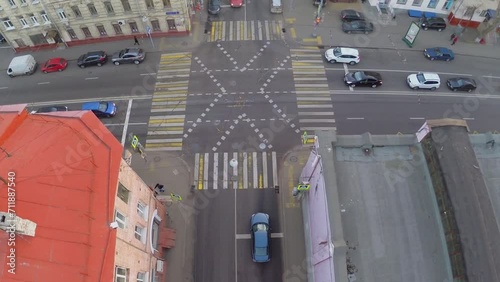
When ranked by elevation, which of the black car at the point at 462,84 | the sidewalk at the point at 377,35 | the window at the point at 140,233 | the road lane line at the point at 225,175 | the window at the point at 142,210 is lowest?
the window at the point at 140,233

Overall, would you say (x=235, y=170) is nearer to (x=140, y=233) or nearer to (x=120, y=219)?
(x=140, y=233)

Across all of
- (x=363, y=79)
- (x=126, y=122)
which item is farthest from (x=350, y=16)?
(x=126, y=122)

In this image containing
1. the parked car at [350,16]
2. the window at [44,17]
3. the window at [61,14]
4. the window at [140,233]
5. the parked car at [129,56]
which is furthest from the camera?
the parked car at [350,16]

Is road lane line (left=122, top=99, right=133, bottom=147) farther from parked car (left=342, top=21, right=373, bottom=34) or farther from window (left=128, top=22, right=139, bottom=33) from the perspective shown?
parked car (left=342, top=21, right=373, bottom=34)

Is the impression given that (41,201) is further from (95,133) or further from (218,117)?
(218,117)

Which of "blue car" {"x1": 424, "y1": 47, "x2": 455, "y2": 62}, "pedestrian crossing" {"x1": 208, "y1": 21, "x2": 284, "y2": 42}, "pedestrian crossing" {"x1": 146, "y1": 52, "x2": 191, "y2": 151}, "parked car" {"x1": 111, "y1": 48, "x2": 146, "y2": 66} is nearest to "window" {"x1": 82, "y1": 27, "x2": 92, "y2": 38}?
"parked car" {"x1": 111, "y1": 48, "x2": 146, "y2": 66}

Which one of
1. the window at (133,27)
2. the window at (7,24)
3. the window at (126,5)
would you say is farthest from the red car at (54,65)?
the window at (126,5)

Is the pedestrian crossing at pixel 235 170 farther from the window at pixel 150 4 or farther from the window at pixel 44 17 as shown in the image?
the window at pixel 44 17
